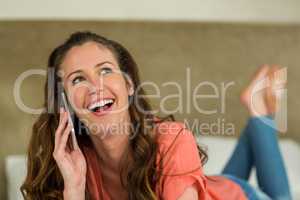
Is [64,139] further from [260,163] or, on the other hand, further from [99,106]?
[260,163]

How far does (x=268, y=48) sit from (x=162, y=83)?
0.23m

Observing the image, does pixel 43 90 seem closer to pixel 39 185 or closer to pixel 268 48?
pixel 39 185

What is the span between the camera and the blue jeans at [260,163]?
81 cm

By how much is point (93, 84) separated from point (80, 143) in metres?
0.09

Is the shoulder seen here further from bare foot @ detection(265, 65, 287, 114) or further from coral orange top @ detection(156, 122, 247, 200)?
bare foot @ detection(265, 65, 287, 114)

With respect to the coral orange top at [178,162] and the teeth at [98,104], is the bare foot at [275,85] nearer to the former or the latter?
the coral orange top at [178,162]

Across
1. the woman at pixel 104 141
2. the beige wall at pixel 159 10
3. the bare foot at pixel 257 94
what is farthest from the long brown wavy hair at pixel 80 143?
the bare foot at pixel 257 94

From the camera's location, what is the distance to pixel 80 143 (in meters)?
0.62

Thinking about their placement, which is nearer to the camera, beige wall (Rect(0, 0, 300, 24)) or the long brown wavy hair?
the long brown wavy hair

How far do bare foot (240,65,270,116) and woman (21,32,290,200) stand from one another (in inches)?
7.2

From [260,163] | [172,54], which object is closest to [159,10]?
[172,54]

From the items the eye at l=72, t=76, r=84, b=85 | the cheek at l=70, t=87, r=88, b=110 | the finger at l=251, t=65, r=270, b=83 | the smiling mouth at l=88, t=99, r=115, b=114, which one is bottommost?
the smiling mouth at l=88, t=99, r=115, b=114

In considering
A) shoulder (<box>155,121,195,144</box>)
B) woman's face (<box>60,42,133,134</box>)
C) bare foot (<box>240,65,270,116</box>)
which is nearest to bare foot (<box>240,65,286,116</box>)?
bare foot (<box>240,65,270,116</box>)

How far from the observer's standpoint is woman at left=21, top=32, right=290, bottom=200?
59 cm
